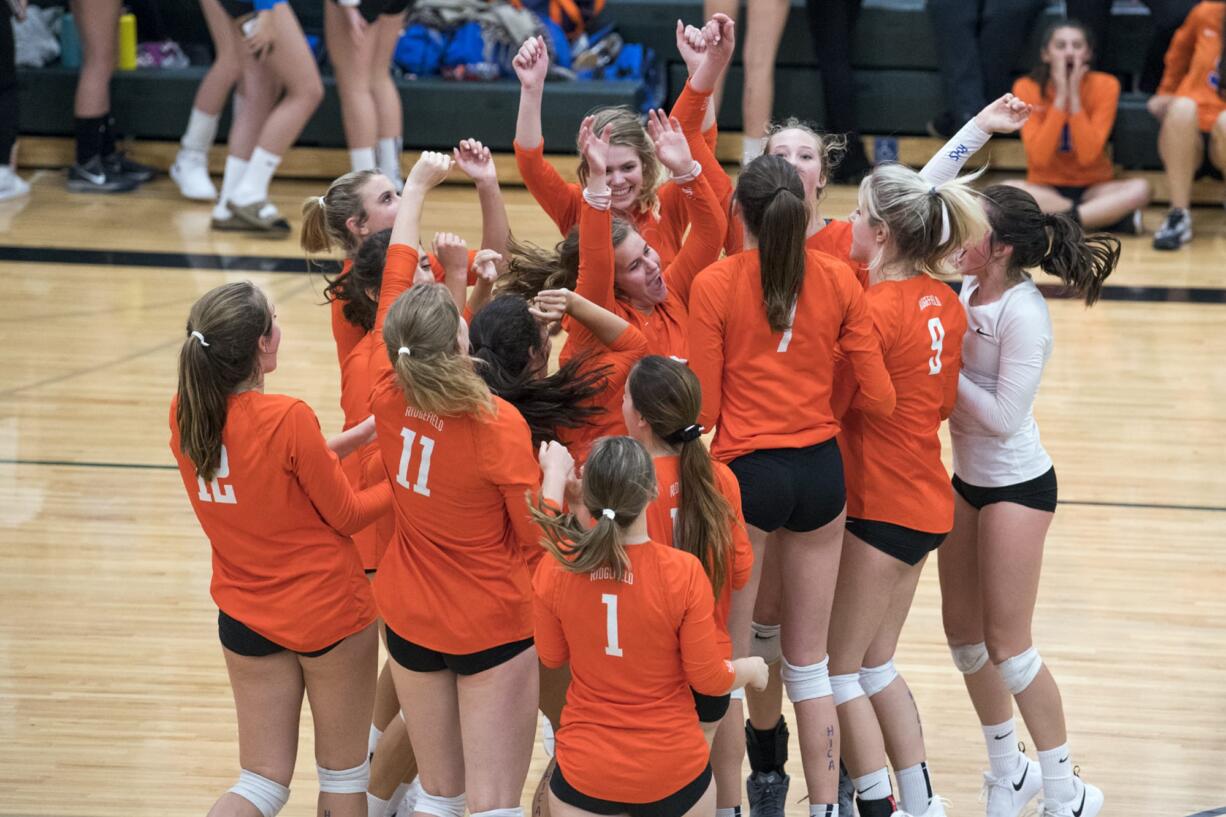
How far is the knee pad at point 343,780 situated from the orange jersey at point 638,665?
54cm

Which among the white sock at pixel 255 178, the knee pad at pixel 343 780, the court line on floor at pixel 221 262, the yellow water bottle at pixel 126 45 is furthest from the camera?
the yellow water bottle at pixel 126 45

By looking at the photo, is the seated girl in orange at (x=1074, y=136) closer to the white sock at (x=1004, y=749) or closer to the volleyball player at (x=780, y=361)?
the white sock at (x=1004, y=749)

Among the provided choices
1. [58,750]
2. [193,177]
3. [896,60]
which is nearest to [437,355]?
[58,750]

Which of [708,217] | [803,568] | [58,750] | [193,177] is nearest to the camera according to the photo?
[803,568]

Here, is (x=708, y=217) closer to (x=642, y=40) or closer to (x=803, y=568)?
(x=803, y=568)

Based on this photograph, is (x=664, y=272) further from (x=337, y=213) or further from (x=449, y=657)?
(x=449, y=657)

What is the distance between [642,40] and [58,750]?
6.28m

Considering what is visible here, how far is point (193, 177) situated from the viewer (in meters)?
7.89

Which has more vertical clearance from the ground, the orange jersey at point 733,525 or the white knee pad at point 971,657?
the orange jersey at point 733,525

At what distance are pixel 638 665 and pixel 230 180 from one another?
18.6ft

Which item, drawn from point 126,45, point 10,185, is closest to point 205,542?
point 10,185

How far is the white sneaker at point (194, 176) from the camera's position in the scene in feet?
25.8

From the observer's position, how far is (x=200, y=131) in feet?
25.4

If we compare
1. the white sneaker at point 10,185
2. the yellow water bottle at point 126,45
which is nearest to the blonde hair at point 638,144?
the white sneaker at point 10,185
